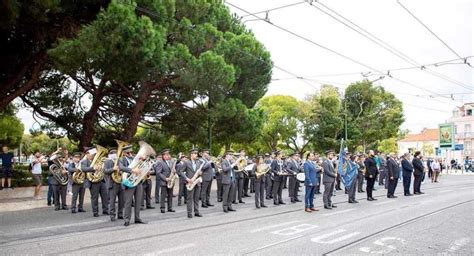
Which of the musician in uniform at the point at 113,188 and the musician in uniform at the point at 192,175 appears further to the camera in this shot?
the musician in uniform at the point at 192,175

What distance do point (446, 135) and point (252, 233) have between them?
53036 mm

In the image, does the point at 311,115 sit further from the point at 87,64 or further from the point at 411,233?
the point at 411,233

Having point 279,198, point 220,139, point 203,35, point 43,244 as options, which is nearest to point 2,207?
point 43,244

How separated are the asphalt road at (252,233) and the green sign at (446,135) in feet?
148

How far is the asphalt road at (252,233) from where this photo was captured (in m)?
8.03

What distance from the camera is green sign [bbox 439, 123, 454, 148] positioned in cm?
5547

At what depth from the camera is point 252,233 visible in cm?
971

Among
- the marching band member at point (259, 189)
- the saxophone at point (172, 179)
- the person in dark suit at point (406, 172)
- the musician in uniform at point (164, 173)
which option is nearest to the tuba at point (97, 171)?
the musician in uniform at point (164, 173)

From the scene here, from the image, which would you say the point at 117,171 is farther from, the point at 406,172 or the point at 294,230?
the point at 406,172

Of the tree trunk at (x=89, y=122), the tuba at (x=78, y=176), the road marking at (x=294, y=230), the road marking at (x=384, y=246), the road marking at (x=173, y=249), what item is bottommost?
the road marking at (x=384, y=246)

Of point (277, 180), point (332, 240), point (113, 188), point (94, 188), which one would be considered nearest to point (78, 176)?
point (94, 188)

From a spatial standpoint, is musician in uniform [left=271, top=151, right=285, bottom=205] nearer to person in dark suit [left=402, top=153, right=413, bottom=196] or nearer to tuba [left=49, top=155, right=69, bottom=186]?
person in dark suit [left=402, top=153, right=413, bottom=196]

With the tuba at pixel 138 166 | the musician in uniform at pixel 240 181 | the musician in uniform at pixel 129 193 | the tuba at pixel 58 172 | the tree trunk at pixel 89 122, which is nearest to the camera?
the musician in uniform at pixel 129 193

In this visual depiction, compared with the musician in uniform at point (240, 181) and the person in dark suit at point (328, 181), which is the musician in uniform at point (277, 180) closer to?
the musician in uniform at point (240, 181)
